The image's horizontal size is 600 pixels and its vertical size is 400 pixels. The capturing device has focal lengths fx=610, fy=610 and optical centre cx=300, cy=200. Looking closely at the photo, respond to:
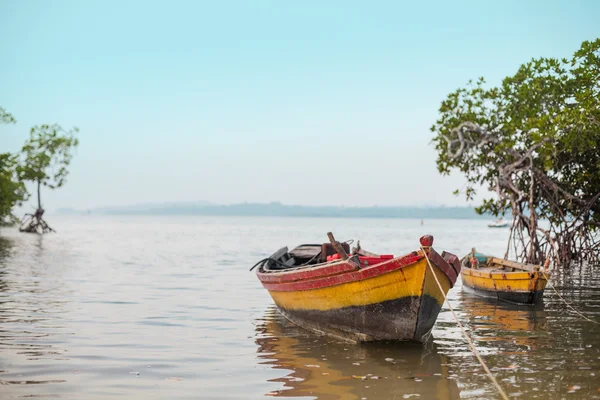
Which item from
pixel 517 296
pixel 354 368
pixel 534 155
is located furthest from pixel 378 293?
pixel 534 155

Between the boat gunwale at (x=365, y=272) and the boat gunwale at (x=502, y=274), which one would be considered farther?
the boat gunwale at (x=502, y=274)

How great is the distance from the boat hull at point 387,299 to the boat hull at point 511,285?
531 cm

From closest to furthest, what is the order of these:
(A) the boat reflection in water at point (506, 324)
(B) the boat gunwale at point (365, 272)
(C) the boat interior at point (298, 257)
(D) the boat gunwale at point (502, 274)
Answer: (B) the boat gunwale at point (365, 272), (A) the boat reflection in water at point (506, 324), (C) the boat interior at point (298, 257), (D) the boat gunwale at point (502, 274)

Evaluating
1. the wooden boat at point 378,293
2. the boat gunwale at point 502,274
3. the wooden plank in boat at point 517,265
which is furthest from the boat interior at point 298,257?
the wooden plank in boat at point 517,265

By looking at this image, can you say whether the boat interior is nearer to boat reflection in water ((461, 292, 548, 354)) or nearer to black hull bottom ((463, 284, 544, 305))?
boat reflection in water ((461, 292, 548, 354))

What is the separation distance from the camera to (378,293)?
31.7ft

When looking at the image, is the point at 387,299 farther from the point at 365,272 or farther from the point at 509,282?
the point at 509,282

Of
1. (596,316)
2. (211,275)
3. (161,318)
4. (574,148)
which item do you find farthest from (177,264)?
(596,316)

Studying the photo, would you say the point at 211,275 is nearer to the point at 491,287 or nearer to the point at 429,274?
the point at 491,287

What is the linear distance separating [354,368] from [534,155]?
1935 cm

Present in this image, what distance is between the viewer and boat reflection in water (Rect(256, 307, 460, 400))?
24.8 feet

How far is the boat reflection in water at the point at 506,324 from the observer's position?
10.5 metres

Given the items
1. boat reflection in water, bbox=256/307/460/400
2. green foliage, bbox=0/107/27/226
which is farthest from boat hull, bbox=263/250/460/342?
green foliage, bbox=0/107/27/226

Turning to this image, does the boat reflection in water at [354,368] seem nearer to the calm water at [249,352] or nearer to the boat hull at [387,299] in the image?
the calm water at [249,352]
